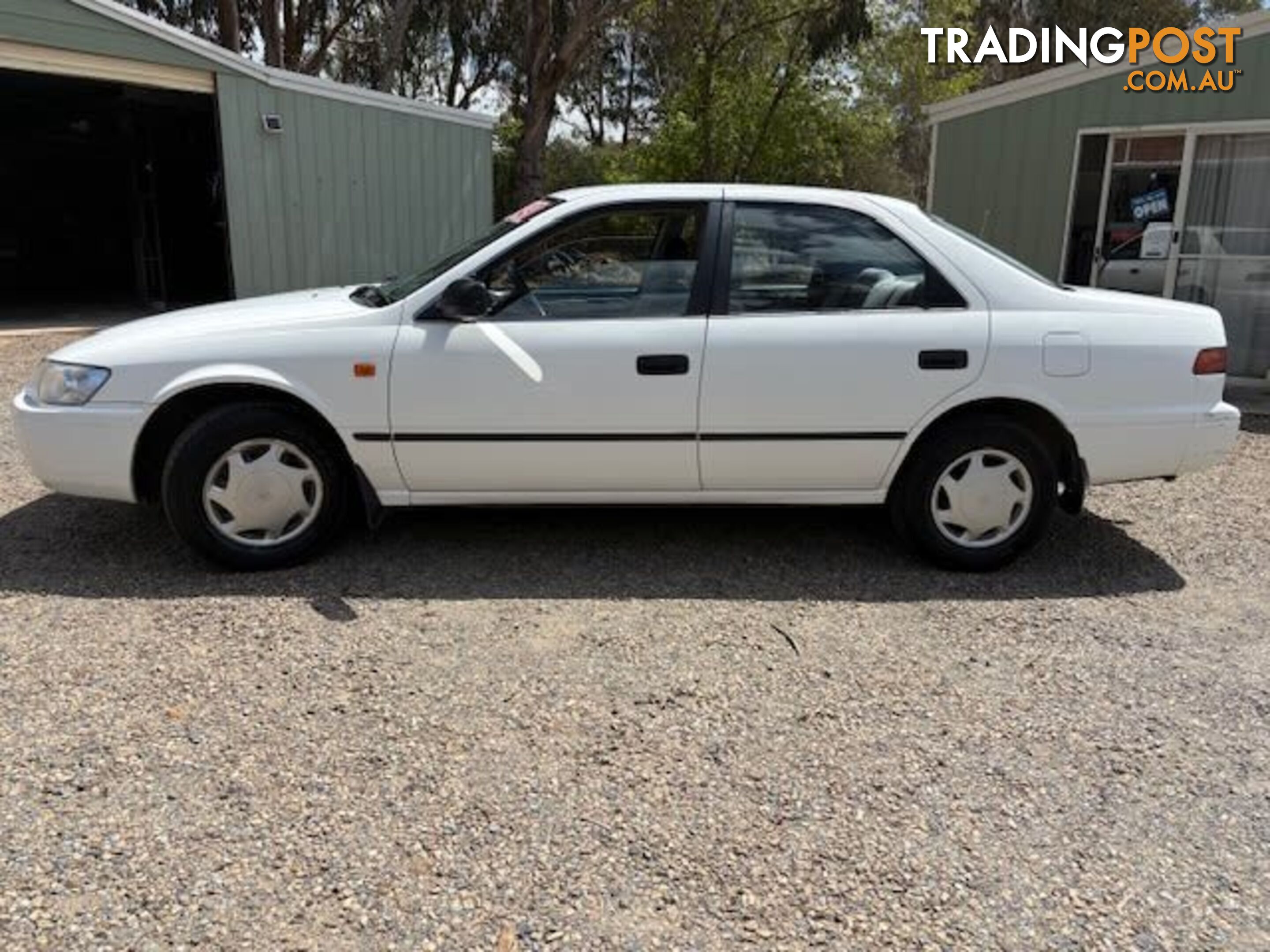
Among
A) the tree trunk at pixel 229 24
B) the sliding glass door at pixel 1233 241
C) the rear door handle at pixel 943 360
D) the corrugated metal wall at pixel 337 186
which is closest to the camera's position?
the rear door handle at pixel 943 360

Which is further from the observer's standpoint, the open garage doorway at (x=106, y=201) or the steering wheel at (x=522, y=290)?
the open garage doorway at (x=106, y=201)

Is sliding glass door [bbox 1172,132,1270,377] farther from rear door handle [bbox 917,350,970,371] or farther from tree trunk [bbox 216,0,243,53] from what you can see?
tree trunk [bbox 216,0,243,53]

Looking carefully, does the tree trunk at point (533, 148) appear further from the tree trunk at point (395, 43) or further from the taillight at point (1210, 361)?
the taillight at point (1210, 361)

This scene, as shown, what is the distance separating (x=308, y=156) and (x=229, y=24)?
918 cm

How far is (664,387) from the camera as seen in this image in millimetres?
4266

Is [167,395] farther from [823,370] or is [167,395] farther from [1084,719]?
[1084,719]

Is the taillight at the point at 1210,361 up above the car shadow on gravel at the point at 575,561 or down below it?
above

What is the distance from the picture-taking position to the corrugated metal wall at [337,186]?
1237cm

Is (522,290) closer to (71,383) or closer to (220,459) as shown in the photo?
(220,459)

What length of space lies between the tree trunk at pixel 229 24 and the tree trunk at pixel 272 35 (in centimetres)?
206

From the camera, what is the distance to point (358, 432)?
426 centimetres

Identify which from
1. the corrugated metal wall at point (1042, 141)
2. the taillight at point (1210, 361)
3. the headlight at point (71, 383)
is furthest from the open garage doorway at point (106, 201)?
the taillight at point (1210, 361)

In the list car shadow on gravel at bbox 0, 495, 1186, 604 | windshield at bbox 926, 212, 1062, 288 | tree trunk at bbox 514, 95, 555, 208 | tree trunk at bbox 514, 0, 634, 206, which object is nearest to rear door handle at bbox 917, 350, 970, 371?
windshield at bbox 926, 212, 1062, 288

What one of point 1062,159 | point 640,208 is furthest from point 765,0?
point 640,208
